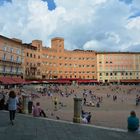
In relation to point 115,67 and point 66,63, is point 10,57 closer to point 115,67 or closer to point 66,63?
point 66,63

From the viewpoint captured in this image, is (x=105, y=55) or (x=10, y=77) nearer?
(x=10, y=77)

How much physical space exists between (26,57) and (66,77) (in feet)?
80.0

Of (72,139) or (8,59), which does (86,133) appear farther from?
(8,59)

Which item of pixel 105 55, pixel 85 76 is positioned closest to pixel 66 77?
pixel 85 76

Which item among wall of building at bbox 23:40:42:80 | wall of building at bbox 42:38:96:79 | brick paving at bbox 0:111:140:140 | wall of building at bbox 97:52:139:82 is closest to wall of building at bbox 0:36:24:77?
wall of building at bbox 23:40:42:80

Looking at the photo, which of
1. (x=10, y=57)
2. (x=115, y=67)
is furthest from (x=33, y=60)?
(x=115, y=67)

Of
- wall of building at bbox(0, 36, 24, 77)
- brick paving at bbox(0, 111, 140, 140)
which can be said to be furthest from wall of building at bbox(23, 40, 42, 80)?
brick paving at bbox(0, 111, 140, 140)

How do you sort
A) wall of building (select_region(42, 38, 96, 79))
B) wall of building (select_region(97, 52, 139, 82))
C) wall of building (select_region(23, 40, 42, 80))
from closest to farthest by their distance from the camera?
wall of building (select_region(23, 40, 42, 80))
wall of building (select_region(42, 38, 96, 79))
wall of building (select_region(97, 52, 139, 82))

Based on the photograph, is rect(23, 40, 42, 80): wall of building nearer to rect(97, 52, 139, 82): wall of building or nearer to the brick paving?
rect(97, 52, 139, 82): wall of building

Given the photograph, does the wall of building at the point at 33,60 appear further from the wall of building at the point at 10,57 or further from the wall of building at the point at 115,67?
the wall of building at the point at 115,67

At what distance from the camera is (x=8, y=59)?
71688 mm

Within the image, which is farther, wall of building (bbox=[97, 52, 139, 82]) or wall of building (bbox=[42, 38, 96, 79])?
wall of building (bbox=[97, 52, 139, 82])

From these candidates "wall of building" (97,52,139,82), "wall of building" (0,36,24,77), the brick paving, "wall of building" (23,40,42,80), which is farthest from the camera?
"wall of building" (97,52,139,82)

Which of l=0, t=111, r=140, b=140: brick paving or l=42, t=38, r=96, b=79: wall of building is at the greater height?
l=42, t=38, r=96, b=79: wall of building
